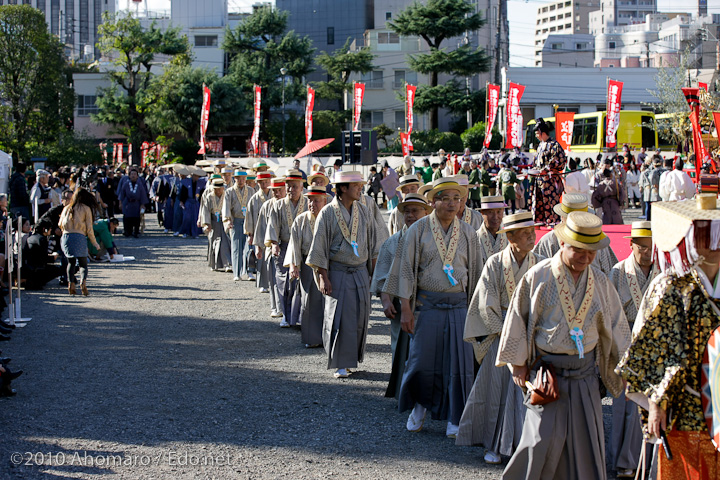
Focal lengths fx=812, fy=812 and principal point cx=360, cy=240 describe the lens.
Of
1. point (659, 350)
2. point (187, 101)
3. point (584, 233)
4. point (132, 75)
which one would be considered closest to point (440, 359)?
point (584, 233)

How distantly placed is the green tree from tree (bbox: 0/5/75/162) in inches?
273

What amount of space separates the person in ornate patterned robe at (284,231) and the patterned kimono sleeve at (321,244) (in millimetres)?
2278

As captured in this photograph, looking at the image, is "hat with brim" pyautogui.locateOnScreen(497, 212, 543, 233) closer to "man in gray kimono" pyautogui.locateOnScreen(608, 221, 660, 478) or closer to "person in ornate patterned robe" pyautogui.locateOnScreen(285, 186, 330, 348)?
"man in gray kimono" pyautogui.locateOnScreen(608, 221, 660, 478)

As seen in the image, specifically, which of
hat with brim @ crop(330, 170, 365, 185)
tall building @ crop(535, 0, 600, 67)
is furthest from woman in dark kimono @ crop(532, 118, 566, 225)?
tall building @ crop(535, 0, 600, 67)

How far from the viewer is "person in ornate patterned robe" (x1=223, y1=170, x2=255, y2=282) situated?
13.5 m

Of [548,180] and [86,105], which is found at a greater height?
[86,105]

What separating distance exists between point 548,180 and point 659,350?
7.48 m

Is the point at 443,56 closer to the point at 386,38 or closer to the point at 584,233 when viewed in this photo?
the point at 386,38

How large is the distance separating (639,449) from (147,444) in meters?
3.25

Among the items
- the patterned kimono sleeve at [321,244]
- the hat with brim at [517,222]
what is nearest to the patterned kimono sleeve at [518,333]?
the hat with brim at [517,222]

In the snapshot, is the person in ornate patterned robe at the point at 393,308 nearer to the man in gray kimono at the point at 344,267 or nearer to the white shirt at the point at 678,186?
the man in gray kimono at the point at 344,267

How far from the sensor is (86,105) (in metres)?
56.1

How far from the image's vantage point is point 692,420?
138 inches

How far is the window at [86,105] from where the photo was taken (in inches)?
2202
